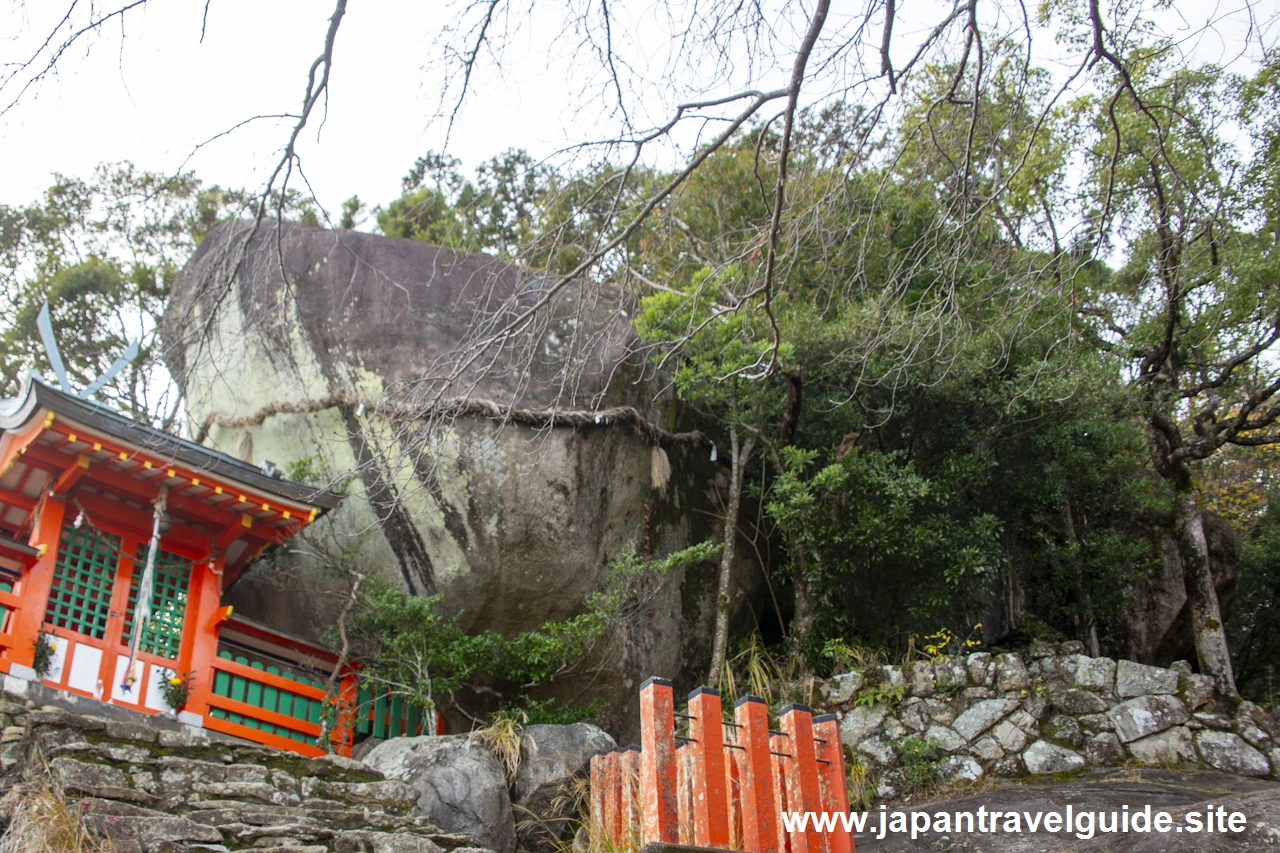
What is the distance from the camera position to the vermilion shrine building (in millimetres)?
6949

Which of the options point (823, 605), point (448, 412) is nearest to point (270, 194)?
point (448, 412)

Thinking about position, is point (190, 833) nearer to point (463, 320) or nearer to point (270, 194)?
point (270, 194)

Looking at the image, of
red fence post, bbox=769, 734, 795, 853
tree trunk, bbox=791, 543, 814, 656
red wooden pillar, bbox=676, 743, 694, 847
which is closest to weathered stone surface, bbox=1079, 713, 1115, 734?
tree trunk, bbox=791, 543, 814, 656

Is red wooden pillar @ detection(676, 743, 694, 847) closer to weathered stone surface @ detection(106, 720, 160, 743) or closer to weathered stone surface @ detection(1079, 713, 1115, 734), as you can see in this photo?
weathered stone surface @ detection(106, 720, 160, 743)

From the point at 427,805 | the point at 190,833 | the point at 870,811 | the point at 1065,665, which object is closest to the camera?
the point at 190,833

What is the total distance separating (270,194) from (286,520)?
4.99 m

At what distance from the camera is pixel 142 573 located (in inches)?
303

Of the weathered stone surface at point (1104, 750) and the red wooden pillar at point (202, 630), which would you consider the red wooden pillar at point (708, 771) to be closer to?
the weathered stone surface at point (1104, 750)

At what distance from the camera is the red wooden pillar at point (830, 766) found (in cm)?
457

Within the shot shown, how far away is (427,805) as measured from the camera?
21.7 ft

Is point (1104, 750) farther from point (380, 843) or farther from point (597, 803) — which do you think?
point (380, 843)

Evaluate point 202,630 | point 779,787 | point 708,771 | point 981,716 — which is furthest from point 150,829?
point 981,716

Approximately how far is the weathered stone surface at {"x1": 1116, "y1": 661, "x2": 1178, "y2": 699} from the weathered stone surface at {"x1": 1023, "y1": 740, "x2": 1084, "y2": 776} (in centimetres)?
68

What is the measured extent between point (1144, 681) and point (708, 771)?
15.9 feet
